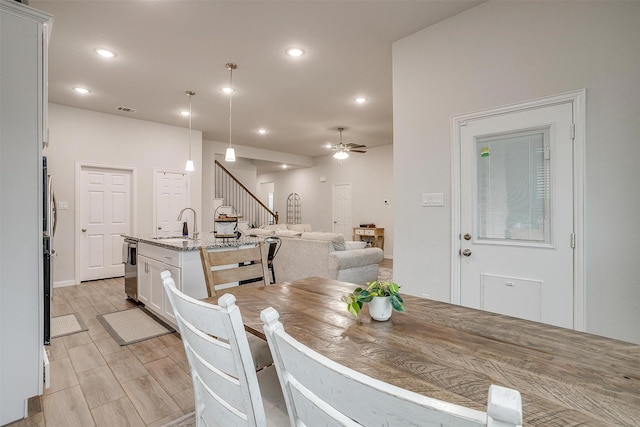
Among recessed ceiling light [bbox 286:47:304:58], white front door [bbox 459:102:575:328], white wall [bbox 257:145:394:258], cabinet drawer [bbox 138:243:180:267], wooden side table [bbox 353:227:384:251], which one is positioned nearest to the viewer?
white front door [bbox 459:102:575:328]

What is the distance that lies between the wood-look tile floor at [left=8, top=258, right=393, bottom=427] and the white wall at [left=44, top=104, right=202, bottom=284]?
257 cm

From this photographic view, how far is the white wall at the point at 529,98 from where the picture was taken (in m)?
2.01

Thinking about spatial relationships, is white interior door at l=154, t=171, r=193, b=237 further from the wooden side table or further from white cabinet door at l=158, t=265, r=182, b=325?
the wooden side table

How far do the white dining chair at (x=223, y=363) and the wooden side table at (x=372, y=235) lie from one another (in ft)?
23.0

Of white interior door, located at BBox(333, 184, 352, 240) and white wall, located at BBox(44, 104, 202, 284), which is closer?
white wall, located at BBox(44, 104, 202, 284)

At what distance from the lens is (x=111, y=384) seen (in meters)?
2.24

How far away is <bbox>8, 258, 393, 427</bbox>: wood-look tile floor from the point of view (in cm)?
190

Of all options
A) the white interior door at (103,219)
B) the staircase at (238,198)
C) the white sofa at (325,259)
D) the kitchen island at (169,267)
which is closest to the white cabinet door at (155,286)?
the kitchen island at (169,267)

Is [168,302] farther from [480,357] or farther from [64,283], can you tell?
[64,283]

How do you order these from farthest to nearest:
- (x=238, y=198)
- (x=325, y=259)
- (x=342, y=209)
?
(x=342, y=209) → (x=238, y=198) → (x=325, y=259)

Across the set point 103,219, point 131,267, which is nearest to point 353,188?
point 103,219

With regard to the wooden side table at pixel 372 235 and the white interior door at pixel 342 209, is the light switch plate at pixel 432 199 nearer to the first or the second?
the wooden side table at pixel 372 235

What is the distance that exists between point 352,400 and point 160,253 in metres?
3.22

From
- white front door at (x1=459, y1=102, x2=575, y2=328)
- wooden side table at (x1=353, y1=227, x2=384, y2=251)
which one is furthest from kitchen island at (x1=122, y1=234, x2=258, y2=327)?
wooden side table at (x1=353, y1=227, x2=384, y2=251)
